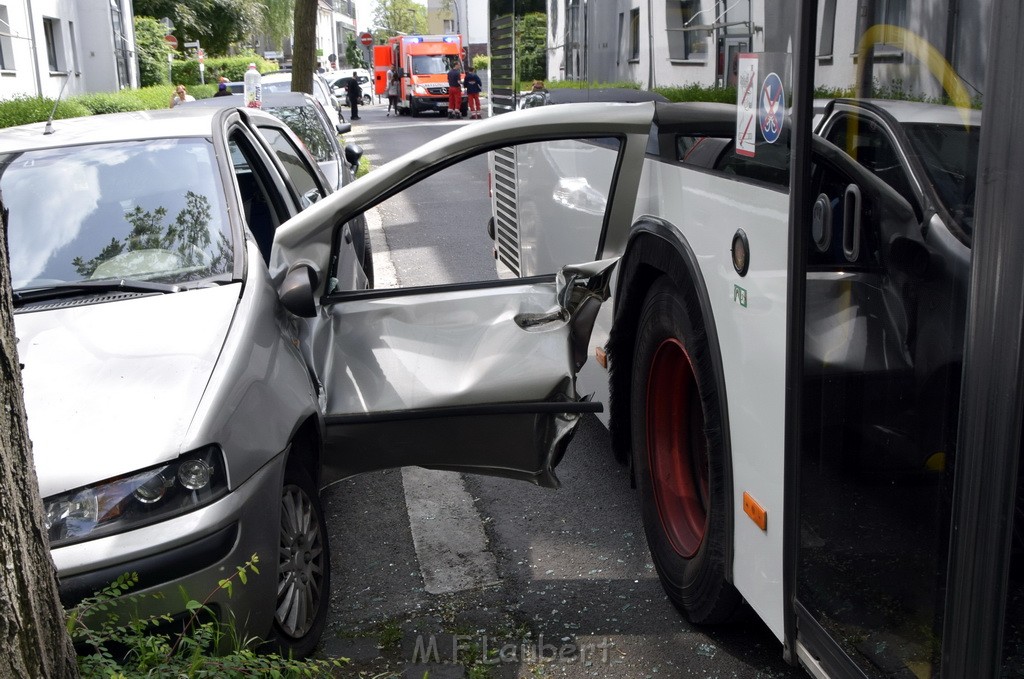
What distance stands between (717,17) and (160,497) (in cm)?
203

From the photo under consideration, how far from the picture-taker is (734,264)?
293 centimetres

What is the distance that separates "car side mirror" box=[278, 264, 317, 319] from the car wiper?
1.61 feet

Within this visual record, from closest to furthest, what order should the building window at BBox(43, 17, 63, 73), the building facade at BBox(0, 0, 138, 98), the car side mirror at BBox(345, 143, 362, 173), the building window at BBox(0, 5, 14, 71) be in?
the car side mirror at BBox(345, 143, 362, 173) < the building window at BBox(0, 5, 14, 71) < the building facade at BBox(0, 0, 138, 98) < the building window at BBox(43, 17, 63, 73)

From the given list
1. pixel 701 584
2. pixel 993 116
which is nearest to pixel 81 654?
pixel 701 584

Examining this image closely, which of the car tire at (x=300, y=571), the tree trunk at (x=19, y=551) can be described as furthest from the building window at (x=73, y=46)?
the tree trunk at (x=19, y=551)

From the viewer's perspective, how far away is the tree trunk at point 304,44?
56.9 feet

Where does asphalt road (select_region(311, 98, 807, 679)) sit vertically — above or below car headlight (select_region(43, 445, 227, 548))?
below

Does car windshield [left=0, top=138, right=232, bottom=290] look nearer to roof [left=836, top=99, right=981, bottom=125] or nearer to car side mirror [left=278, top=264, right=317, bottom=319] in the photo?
car side mirror [left=278, top=264, right=317, bottom=319]

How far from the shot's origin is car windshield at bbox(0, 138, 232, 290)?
4.02 m

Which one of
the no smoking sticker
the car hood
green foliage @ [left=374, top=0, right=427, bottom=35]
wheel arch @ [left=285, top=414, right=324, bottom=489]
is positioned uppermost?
green foliage @ [left=374, top=0, right=427, bottom=35]

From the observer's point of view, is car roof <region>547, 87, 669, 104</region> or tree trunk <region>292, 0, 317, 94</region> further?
tree trunk <region>292, 0, 317, 94</region>

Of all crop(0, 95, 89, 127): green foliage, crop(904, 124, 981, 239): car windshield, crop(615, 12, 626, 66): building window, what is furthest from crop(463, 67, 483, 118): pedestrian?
crop(904, 124, 981, 239): car windshield

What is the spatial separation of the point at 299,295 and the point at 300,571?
0.91 m

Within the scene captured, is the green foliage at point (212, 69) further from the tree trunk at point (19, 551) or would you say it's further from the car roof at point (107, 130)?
the tree trunk at point (19, 551)
